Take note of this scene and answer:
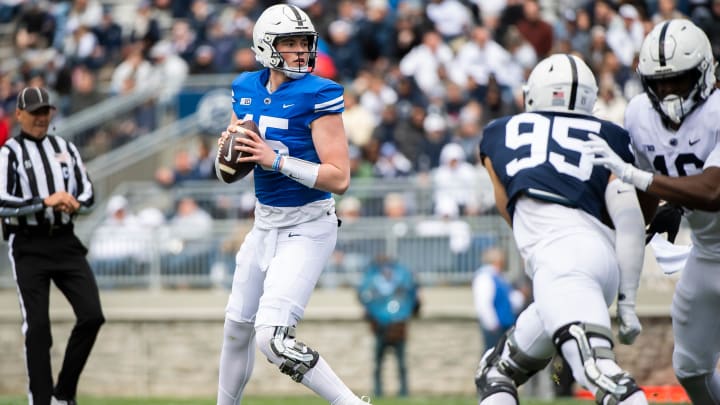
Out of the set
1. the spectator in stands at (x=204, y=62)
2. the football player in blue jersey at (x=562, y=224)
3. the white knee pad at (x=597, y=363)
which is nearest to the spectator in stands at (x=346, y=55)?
the spectator in stands at (x=204, y=62)

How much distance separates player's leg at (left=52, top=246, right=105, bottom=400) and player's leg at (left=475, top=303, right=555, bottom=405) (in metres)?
3.08

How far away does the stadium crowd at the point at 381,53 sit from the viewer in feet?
50.5

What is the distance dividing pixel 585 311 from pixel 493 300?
310 inches

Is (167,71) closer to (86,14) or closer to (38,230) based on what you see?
(86,14)

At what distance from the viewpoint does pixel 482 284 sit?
13.3 m

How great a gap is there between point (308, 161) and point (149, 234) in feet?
27.6

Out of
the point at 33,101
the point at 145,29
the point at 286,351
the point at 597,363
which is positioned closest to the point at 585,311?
the point at 597,363

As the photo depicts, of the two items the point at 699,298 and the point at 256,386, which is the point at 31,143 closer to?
the point at 699,298

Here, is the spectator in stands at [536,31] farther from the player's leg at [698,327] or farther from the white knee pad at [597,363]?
the white knee pad at [597,363]

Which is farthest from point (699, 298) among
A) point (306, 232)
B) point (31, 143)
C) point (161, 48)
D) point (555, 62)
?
point (161, 48)

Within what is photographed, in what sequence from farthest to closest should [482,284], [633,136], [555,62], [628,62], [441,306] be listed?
1. [628,62]
2. [441,306]
3. [482,284]
4. [633,136]
5. [555,62]

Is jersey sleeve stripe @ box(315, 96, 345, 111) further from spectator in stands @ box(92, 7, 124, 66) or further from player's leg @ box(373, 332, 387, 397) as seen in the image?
spectator in stands @ box(92, 7, 124, 66)

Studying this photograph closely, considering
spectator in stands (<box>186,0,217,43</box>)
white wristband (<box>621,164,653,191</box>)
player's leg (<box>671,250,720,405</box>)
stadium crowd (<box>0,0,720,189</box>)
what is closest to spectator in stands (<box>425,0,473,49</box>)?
stadium crowd (<box>0,0,720,189</box>)

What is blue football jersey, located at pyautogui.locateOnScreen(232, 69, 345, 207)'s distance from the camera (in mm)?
6543
